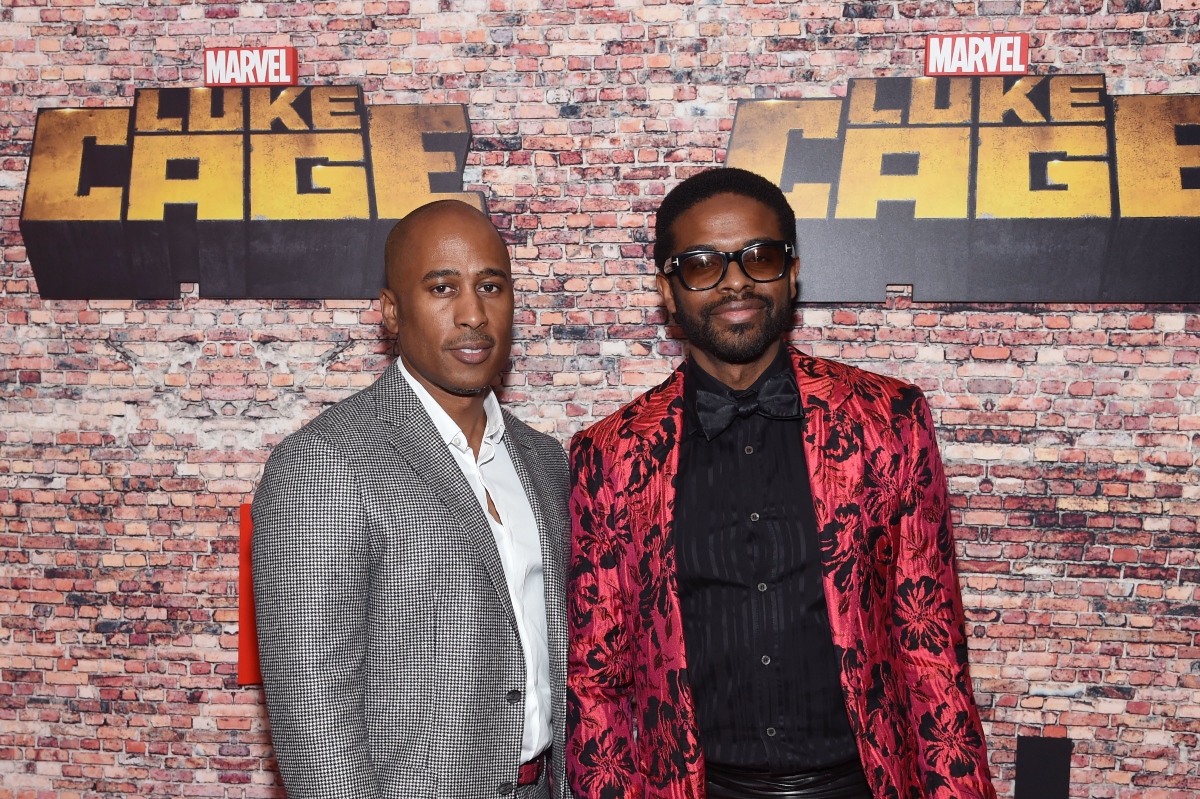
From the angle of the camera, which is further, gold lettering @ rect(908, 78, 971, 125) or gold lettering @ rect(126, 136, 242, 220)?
gold lettering @ rect(126, 136, 242, 220)

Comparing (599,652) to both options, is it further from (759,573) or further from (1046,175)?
(1046,175)

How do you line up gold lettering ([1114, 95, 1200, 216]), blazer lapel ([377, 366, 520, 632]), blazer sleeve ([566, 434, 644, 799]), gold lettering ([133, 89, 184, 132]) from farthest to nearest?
gold lettering ([133, 89, 184, 132]) → gold lettering ([1114, 95, 1200, 216]) → blazer sleeve ([566, 434, 644, 799]) → blazer lapel ([377, 366, 520, 632])

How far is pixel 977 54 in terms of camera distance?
3379mm

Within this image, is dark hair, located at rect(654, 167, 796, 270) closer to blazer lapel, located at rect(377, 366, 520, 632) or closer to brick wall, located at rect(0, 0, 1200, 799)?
blazer lapel, located at rect(377, 366, 520, 632)

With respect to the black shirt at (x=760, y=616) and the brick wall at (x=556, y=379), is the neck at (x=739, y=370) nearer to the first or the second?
the black shirt at (x=760, y=616)

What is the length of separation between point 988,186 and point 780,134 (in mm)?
827

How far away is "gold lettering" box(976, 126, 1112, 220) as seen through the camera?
337 centimetres

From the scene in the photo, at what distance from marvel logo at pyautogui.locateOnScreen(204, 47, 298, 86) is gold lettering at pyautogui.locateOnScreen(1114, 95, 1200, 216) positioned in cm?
328

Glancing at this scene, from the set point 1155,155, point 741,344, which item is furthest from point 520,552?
point 1155,155

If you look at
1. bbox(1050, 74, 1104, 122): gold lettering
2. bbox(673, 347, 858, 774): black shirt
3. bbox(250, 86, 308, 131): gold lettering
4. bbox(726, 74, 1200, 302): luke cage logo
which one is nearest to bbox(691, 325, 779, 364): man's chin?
bbox(673, 347, 858, 774): black shirt

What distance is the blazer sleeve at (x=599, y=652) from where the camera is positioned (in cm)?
218

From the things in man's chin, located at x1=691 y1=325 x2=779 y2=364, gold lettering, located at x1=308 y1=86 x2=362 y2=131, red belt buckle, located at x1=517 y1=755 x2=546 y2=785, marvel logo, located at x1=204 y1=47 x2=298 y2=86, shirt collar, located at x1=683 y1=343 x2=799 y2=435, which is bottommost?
red belt buckle, located at x1=517 y1=755 x2=546 y2=785

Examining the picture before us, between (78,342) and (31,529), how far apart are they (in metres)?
0.84

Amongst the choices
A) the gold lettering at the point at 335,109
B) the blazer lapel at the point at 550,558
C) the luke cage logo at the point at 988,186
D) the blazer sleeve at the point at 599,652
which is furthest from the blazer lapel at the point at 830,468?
the gold lettering at the point at 335,109
